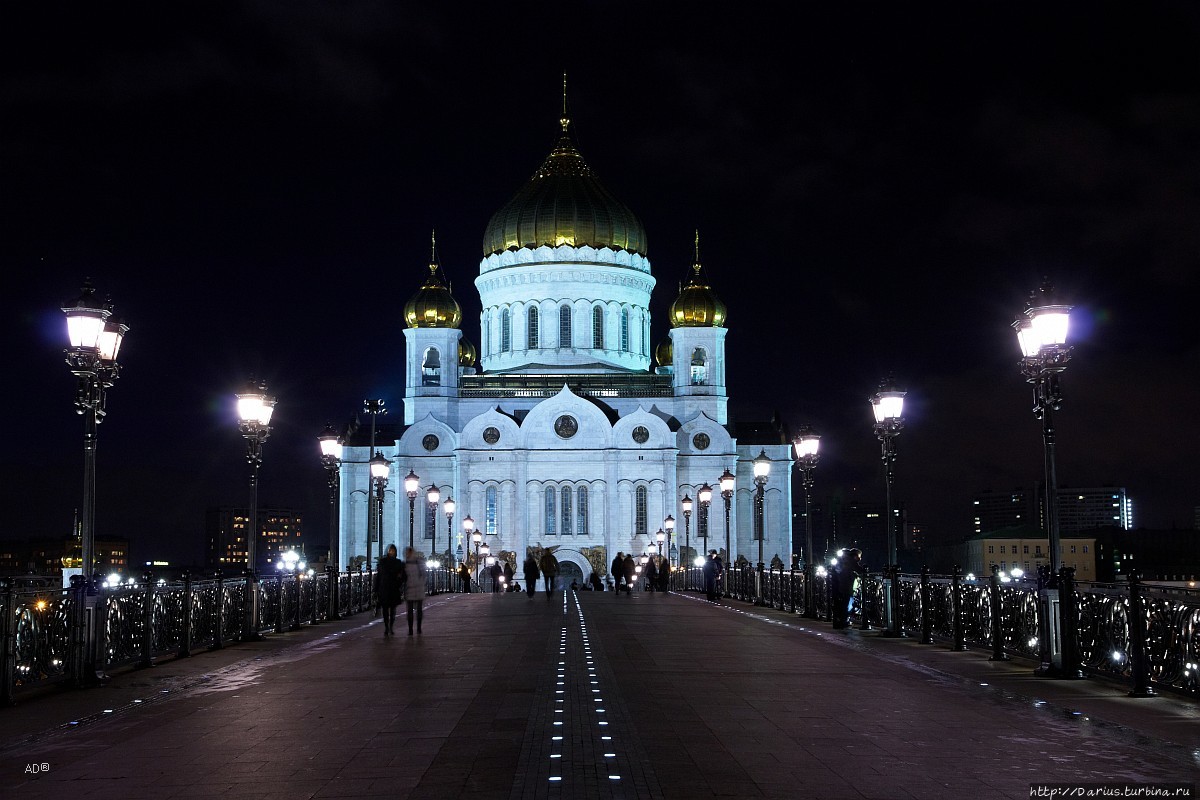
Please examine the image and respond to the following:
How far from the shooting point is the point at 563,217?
89.1m

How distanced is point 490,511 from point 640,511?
345 inches

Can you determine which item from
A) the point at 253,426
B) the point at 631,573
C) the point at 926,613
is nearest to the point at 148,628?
the point at 253,426

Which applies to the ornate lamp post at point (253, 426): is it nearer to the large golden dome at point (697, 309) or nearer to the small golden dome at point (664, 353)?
the large golden dome at point (697, 309)

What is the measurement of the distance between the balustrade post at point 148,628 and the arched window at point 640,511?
214ft

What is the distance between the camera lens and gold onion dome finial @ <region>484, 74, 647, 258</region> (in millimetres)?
88875

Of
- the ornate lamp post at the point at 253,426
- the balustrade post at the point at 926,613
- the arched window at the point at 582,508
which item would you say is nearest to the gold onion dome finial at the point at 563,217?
the arched window at the point at 582,508

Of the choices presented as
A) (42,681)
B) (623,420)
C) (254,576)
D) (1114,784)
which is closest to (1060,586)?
(1114,784)

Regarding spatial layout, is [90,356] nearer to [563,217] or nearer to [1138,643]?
[1138,643]

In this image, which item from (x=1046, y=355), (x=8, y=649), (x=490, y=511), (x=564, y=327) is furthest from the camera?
(x=564, y=327)

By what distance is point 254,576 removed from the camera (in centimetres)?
2320

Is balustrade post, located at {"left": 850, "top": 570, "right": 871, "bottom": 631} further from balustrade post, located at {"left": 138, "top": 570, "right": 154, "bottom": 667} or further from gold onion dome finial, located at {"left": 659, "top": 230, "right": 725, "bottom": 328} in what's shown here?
gold onion dome finial, located at {"left": 659, "top": 230, "right": 725, "bottom": 328}

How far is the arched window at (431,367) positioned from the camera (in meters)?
87.6

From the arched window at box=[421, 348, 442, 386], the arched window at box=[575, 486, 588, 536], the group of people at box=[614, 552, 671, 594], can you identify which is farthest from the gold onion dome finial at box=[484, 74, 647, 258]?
the group of people at box=[614, 552, 671, 594]

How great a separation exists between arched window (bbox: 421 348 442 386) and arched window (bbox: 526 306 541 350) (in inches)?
225
